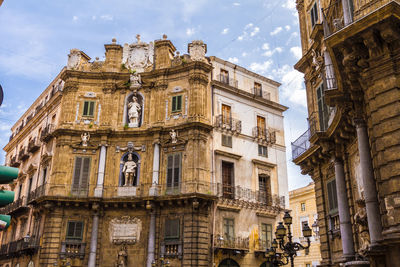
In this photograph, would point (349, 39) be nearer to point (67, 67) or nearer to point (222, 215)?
point (222, 215)

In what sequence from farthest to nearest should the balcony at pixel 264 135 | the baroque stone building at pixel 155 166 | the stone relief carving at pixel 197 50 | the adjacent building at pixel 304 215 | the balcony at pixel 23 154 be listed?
the adjacent building at pixel 304 215, the balcony at pixel 23 154, the balcony at pixel 264 135, the stone relief carving at pixel 197 50, the baroque stone building at pixel 155 166

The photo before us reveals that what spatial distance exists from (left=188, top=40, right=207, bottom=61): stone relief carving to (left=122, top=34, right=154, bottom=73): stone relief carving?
3.22m

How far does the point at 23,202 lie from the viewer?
32.9 m

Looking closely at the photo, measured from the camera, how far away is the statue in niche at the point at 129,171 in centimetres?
2733

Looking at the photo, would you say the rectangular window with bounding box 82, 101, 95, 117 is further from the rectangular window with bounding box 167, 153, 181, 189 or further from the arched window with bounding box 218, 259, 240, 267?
the arched window with bounding box 218, 259, 240, 267

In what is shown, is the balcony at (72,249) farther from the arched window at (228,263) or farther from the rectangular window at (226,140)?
the rectangular window at (226,140)

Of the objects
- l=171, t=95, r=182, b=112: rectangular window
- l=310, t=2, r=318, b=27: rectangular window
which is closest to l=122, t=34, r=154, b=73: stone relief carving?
l=171, t=95, r=182, b=112: rectangular window

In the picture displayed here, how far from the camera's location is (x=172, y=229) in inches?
1001

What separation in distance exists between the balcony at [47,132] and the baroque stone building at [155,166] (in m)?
0.11

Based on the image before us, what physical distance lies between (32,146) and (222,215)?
56.7 feet

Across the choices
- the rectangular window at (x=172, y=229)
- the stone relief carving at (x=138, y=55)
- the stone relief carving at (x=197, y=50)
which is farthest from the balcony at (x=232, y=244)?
the stone relief carving at (x=138, y=55)

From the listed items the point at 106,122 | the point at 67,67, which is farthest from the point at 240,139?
the point at 67,67

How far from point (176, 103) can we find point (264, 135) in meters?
7.05

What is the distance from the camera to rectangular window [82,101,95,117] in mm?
29438
